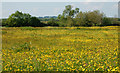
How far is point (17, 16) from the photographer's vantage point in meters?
50.7

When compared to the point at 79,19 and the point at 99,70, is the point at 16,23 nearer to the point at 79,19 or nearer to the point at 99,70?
the point at 79,19

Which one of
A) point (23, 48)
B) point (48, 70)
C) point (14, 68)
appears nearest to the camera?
point (48, 70)

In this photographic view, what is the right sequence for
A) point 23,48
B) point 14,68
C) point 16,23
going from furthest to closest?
point 16,23
point 23,48
point 14,68

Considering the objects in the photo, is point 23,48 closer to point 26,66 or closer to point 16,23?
point 26,66

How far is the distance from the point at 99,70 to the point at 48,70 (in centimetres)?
186

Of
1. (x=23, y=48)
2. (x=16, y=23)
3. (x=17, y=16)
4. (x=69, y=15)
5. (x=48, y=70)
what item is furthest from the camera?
(x=69, y=15)

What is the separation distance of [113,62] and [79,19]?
48.2 metres

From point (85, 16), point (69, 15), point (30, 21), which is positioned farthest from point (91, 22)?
point (30, 21)

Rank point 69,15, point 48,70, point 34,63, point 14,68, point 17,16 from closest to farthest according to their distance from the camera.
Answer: point 48,70 → point 14,68 → point 34,63 → point 17,16 → point 69,15

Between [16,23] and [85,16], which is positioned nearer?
[16,23]

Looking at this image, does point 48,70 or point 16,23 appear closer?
point 48,70

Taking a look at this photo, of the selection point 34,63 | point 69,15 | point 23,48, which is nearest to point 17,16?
point 69,15

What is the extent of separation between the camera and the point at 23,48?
9609mm

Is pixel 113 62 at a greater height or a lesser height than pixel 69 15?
lesser
